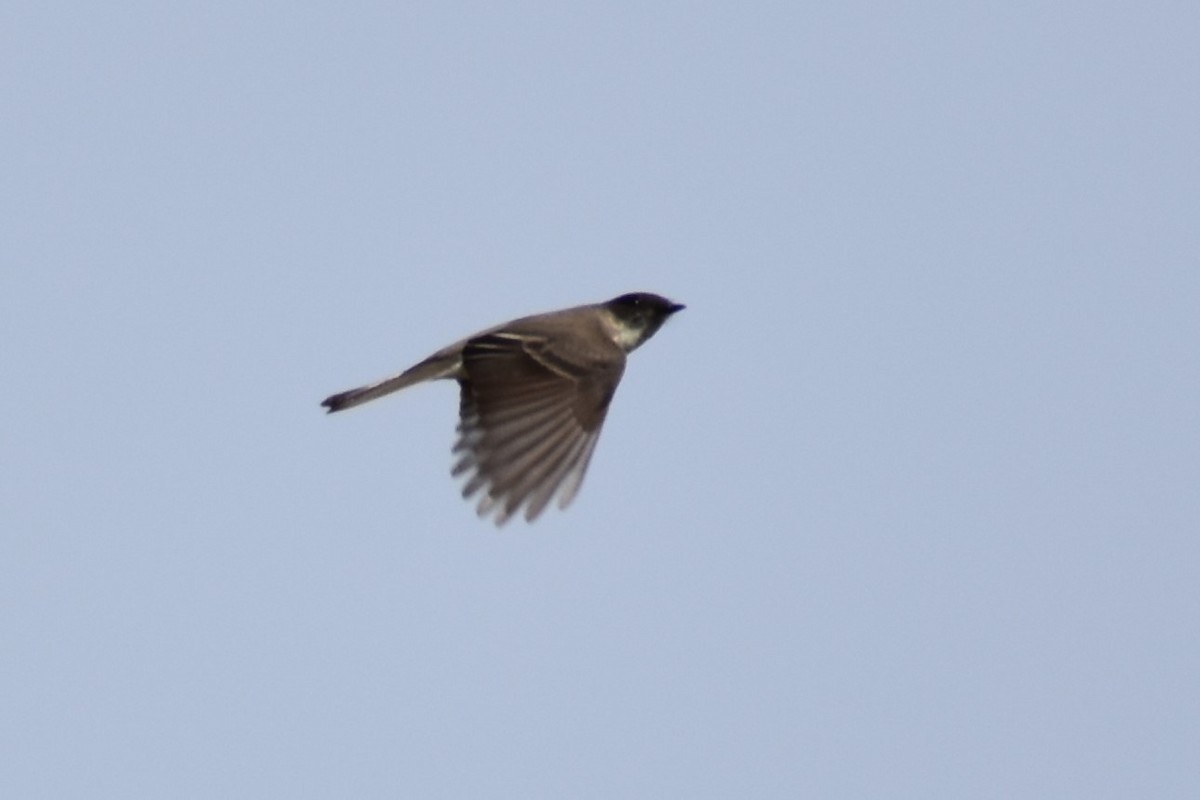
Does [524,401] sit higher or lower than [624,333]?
lower

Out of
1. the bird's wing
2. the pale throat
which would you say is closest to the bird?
the bird's wing

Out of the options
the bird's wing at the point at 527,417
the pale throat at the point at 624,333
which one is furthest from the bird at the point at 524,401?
the pale throat at the point at 624,333

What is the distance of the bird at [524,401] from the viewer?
12.1 m

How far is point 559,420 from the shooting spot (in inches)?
495

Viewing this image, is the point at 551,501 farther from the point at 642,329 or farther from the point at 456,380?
the point at 642,329

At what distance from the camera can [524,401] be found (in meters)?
12.6

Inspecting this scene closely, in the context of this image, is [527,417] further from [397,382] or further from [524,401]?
[397,382]

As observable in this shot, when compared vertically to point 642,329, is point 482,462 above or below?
below

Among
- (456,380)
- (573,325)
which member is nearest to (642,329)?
(573,325)

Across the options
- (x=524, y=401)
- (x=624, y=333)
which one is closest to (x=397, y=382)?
(x=524, y=401)

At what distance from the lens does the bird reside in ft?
39.8

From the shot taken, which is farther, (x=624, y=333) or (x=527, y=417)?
(x=624, y=333)

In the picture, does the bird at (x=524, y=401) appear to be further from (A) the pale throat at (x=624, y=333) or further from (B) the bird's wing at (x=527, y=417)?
(A) the pale throat at (x=624, y=333)

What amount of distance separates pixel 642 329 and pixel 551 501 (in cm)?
294
